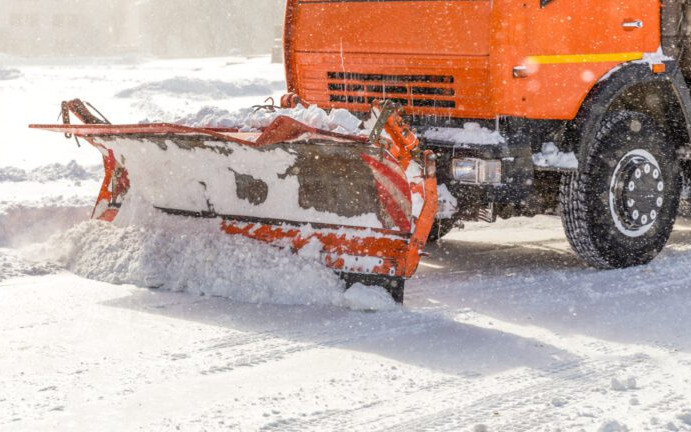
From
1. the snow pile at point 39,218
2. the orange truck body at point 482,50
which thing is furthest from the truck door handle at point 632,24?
the snow pile at point 39,218

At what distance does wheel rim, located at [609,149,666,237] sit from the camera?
586cm

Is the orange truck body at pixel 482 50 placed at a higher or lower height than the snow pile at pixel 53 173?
higher

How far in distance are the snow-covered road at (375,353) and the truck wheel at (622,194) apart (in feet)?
0.50

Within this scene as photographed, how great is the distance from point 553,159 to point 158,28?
138 feet

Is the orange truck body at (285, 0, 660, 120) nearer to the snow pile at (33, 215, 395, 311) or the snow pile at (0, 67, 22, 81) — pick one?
the snow pile at (33, 215, 395, 311)

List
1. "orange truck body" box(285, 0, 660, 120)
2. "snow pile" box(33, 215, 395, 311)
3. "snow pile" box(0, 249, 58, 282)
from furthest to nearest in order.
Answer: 1. "snow pile" box(0, 249, 58, 282)
2. "orange truck body" box(285, 0, 660, 120)
3. "snow pile" box(33, 215, 395, 311)

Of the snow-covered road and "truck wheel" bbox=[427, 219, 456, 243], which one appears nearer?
the snow-covered road

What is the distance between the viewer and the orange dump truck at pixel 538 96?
5.40 meters

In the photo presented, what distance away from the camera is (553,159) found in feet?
18.3

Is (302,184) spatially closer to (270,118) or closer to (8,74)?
(270,118)

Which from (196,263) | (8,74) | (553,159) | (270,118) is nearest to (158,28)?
(8,74)

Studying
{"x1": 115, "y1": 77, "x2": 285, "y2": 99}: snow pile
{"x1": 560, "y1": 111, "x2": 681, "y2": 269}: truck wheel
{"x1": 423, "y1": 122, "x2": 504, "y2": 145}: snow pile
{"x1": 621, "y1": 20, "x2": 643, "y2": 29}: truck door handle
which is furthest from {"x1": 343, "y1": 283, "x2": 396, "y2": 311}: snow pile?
{"x1": 115, "y1": 77, "x2": 285, "y2": 99}: snow pile

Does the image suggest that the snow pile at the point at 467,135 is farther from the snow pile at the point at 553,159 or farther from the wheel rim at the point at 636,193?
the wheel rim at the point at 636,193

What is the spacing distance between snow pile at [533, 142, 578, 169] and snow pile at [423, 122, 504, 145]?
0.27 m
